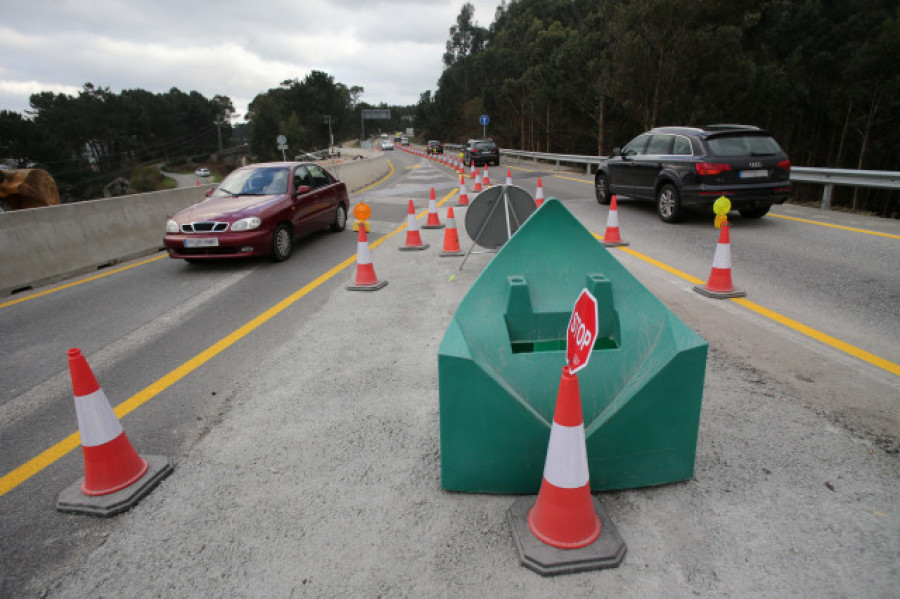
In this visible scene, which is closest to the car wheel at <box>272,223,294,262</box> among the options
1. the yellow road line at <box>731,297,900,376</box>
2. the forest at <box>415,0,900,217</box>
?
the yellow road line at <box>731,297,900,376</box>

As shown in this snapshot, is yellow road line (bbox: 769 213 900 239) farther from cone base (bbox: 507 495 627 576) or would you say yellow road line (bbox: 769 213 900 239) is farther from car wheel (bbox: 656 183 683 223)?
cone base (bbox: 507 495 627 576)

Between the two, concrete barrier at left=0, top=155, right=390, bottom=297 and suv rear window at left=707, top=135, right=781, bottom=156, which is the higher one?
suv rear window at left=707, top=135, right=781, bottom=156

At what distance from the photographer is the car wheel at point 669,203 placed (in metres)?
10.5

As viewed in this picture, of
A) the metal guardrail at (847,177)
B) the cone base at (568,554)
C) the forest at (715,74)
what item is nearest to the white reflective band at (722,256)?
the cone base at (568,554)

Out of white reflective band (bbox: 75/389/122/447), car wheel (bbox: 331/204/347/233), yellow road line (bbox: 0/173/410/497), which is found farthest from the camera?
car wheel (bbox: 331/204/347/233)

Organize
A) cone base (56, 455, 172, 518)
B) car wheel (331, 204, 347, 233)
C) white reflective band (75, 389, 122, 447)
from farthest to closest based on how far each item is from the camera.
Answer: car wheel (331, 204, 347, 233) < white reflective band (75, 389, 122, 447) < cone base (56, 455, 172, 518)

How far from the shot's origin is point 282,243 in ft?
28.3

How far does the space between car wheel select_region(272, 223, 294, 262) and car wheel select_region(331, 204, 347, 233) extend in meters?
2.21

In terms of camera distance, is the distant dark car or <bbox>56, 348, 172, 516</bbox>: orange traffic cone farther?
the distant dark car

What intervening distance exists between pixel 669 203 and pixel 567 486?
384 inches

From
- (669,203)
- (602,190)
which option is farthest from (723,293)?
(602,190)

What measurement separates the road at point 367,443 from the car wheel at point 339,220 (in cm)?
469

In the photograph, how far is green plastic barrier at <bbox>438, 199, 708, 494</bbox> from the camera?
2508 millimetres

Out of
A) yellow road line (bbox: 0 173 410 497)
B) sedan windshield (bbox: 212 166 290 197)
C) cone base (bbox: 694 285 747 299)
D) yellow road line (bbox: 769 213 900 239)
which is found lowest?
yellow road line (bbox: 0 173 410 497)
